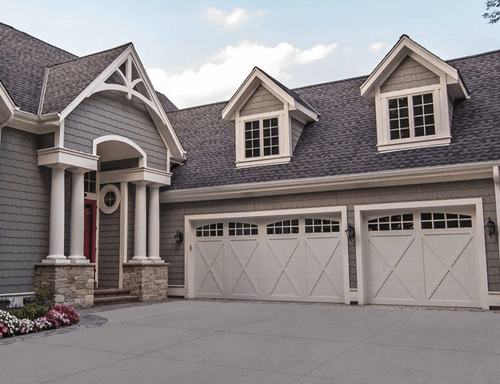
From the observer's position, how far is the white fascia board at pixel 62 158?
35.4ft

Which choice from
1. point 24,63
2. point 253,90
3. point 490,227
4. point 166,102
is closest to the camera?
point 490,227

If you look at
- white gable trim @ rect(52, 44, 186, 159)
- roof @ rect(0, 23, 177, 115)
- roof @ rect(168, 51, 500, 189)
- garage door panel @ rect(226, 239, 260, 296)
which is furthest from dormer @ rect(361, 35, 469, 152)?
roof @ rect(0, 23, 177, 115)

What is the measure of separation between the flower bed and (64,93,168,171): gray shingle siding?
3.96m

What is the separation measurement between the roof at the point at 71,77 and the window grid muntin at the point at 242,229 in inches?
204

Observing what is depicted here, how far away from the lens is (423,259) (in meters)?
11.2

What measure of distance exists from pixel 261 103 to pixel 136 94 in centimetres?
338

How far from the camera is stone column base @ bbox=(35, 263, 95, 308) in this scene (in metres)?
10.6

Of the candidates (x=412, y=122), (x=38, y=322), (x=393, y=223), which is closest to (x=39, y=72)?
(x=38, y=322)

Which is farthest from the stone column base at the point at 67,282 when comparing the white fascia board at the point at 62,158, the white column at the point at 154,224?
the white column at the point at 154,224

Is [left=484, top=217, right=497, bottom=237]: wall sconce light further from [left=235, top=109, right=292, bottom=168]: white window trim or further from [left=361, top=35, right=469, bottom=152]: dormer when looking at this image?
[left=235, top=109, right=292, bottom=168]: white window trim

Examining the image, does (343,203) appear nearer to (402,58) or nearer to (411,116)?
(411,116)

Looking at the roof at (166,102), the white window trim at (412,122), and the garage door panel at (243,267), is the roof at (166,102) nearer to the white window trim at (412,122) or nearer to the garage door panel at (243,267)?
the garage door panel at (243,267)

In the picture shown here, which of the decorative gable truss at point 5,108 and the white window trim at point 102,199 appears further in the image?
the white window trim at point 102,199

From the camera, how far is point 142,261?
13.1 metres
